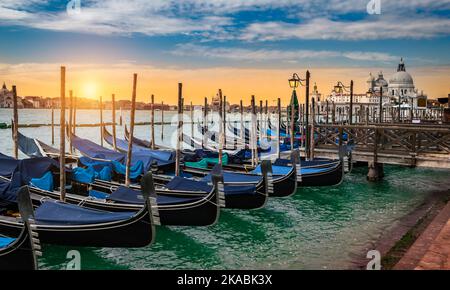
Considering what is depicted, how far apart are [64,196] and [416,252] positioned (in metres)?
5.90

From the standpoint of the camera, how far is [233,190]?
9203mm

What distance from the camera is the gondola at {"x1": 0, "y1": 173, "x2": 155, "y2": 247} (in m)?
6.50

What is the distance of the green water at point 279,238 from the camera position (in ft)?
21.6

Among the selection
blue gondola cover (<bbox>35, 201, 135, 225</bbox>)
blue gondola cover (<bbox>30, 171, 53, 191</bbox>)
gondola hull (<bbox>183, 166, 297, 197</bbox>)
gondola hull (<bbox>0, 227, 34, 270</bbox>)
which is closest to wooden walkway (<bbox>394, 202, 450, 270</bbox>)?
blue gondola cover (<bbox>35, 201, 135, 225</bbox>)

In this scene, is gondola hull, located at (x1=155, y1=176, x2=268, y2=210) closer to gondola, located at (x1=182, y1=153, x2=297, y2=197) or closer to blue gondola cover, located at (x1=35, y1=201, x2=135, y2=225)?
gondola, located at (x1=182, y1=153, x2=297, y2=197)

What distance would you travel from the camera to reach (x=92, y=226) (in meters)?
6.47

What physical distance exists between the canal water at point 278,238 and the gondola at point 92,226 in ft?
0.94

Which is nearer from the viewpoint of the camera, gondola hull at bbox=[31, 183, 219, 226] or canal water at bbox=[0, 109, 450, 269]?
canal water at bbox=[0, 109, 450, 269]

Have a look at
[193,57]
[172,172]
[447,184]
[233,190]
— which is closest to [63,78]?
[193,57]

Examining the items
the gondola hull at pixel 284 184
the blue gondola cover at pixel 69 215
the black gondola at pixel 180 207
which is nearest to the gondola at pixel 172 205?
the black gondola at pixel 180 207

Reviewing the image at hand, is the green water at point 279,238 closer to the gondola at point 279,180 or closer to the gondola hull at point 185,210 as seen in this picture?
the gondola hull at point 185,210

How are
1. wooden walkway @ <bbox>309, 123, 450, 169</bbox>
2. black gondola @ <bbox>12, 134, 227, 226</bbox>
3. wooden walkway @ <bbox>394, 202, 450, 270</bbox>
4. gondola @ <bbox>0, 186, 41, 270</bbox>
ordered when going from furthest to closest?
wooden walkway @ <bbox>309, 123, 450, 169</bbox> < black gondola @ <bbox>12, 134, 227, 226</bbox> < gondola @ <bbox>0, 186, 41, 270</bbox> < wooden walkway @ <bbox>394, 202, 450, 270</bbox>

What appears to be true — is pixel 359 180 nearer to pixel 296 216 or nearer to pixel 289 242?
pixel 296 216

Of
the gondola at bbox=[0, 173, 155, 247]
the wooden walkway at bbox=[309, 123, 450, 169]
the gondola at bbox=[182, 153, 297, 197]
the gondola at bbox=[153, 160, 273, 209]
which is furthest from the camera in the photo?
the wooden walkway at bbox=[309, 123, 450, 169]
